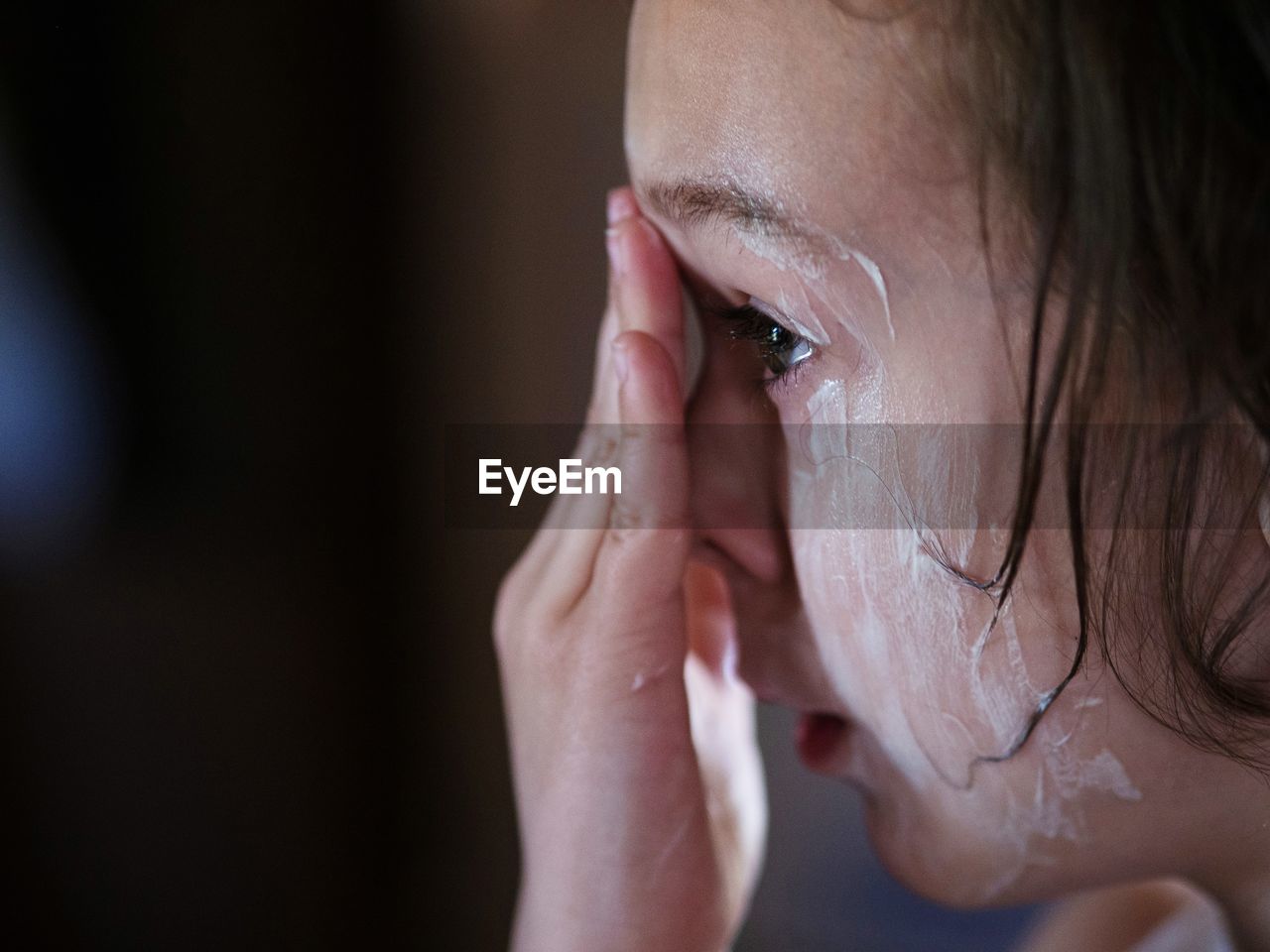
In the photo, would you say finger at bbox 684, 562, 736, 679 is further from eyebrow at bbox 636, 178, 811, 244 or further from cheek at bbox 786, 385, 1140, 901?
eyebrow at bbox 636, 178, 811, 244

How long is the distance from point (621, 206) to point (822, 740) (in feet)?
1.01

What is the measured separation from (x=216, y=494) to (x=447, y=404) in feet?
0.77

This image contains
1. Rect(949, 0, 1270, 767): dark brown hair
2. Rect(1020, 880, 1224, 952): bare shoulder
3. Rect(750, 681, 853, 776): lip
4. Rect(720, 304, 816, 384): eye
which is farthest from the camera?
Rect(1020, 880, 1224, 952): bare shoulder

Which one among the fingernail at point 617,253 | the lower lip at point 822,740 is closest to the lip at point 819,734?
the lower lip at point 822,740

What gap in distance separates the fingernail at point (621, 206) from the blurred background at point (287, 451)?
375mm

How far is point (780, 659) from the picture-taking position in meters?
0.51

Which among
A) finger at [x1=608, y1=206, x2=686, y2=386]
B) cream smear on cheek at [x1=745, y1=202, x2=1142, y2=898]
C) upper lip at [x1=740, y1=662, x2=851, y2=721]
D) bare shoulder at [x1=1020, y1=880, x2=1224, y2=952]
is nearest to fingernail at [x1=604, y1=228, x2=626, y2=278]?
finger at [x1=608, y1=206, x2=686, y2=386]

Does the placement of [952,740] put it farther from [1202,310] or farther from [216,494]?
[216,494]

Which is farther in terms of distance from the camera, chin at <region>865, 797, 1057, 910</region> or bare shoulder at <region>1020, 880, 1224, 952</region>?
bare shoulder at <region>1020, 880, 1224, 952</region>

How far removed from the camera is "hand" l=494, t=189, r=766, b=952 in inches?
18.6

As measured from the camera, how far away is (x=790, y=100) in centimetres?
35

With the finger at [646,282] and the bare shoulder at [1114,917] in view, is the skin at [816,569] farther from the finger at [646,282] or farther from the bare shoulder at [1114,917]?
the bare shoulder at [1114,917]

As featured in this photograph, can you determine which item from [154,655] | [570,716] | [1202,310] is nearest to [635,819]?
[570,716]

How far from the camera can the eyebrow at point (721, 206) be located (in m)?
0.36
